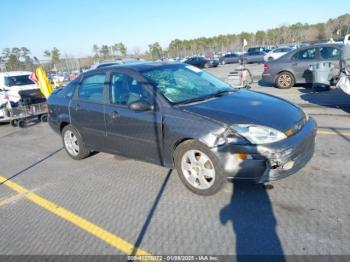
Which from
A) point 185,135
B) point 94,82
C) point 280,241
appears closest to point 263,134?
point 185,135

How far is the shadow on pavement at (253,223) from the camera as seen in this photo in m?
2.80

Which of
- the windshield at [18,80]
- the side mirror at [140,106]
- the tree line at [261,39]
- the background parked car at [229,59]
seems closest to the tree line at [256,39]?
the tree line at [261,39]

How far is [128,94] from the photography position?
178 inches

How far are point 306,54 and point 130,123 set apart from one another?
28.8ft

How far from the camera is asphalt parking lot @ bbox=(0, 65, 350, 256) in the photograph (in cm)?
299

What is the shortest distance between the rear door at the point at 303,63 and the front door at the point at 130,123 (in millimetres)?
8330

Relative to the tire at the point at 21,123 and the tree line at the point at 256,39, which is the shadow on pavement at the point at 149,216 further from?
the tree line at the point at 256,39

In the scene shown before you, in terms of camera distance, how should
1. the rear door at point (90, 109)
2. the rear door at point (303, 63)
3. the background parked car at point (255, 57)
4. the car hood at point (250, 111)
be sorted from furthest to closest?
the background parked car at point (255, 57) < the rear door at point (303, 63) < the rear door at point (90, 109) < the car hood at point (250, 111)

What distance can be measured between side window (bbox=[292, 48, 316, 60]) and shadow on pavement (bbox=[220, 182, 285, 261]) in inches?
334

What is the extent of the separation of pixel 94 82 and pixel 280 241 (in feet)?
11.9

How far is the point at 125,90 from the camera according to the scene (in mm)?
4582

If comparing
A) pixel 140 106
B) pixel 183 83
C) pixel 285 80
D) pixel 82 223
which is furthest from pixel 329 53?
pixel 82 223

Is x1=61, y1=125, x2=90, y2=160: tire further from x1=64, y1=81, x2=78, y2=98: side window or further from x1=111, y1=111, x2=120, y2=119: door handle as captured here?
x1=111, y1=111, x2=120, y2=119: door handle

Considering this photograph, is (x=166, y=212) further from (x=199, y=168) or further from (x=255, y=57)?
(x=255, y=57)
